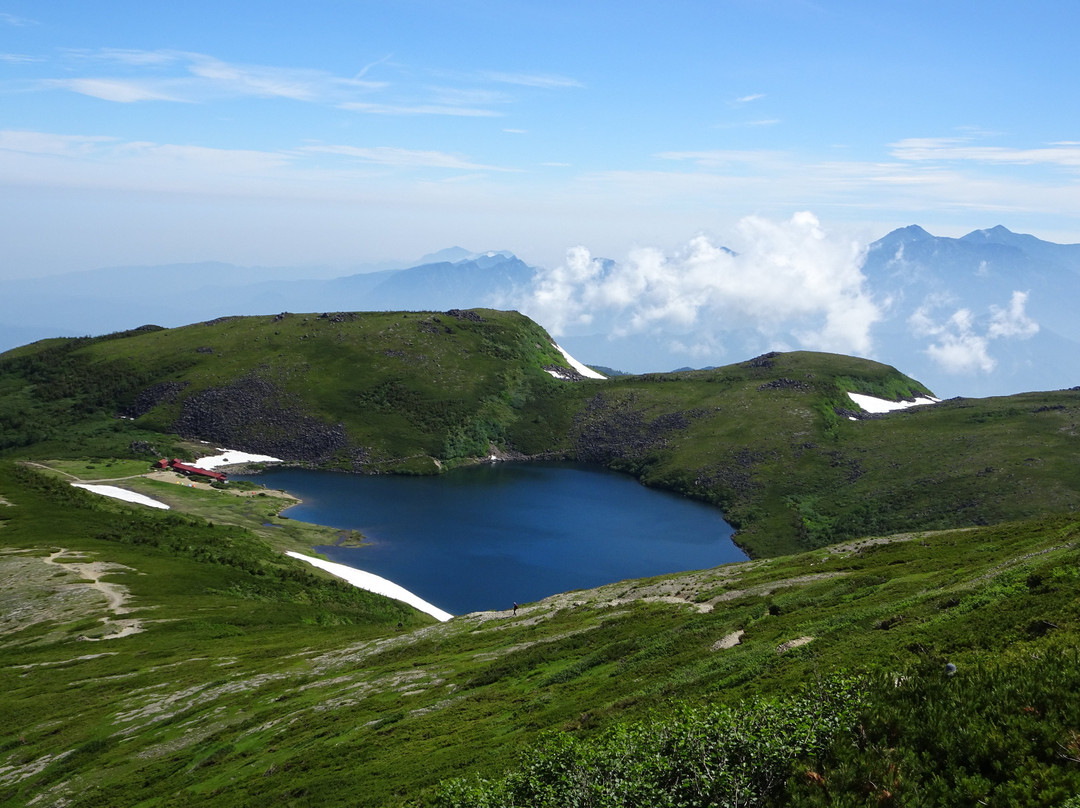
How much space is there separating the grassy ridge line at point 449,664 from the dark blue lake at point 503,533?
4256 centimetres

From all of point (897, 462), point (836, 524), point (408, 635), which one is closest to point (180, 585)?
point (408, 635)

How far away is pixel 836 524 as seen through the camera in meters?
159

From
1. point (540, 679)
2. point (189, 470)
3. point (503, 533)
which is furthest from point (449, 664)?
point (189, 470)

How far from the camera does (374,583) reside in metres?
115

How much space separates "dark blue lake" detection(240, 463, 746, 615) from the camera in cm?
12438

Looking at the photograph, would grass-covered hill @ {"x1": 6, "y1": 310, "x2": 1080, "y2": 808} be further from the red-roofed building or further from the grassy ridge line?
the red-roofed building

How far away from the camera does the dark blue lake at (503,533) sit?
408ft

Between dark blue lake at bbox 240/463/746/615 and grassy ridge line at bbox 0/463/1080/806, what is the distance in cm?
4256

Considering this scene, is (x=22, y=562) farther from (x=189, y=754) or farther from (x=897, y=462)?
(x=897, y=462)

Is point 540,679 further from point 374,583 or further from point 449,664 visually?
point 374,583

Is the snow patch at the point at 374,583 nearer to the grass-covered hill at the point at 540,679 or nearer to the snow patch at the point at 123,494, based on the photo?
the grass-covered hill at the point at 540,679

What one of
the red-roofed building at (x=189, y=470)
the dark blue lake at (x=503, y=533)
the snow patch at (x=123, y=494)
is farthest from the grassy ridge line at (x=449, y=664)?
the red-roofed building at (x=189, y=470)

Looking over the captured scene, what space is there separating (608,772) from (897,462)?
606 ft

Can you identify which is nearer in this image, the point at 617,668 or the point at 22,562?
the point at 617,668
